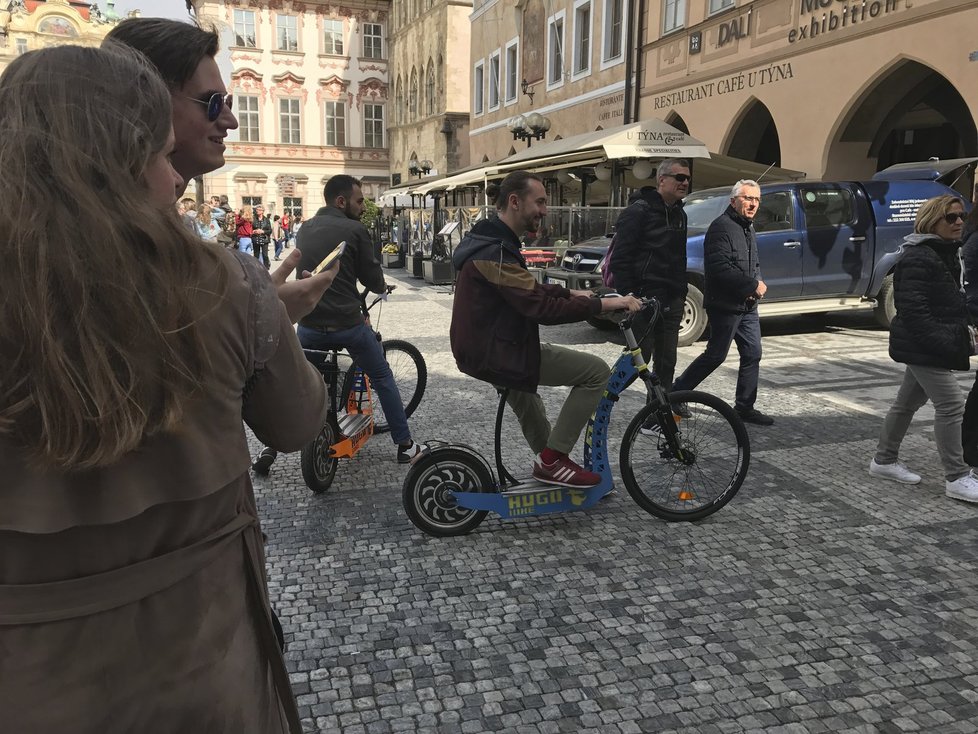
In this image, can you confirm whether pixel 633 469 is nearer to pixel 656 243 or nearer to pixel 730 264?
pixel 656 243

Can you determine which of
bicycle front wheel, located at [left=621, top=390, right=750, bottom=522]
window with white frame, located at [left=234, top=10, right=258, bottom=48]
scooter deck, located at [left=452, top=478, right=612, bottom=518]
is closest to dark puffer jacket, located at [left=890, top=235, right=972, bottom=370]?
bicycle front wheel, located at [left=621, top=390, right=750, bottom=522]

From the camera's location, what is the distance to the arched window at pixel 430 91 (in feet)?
131

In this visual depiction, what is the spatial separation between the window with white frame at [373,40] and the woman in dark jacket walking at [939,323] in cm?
5193

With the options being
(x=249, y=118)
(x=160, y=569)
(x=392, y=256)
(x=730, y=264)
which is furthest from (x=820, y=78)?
(x=249, y=118)

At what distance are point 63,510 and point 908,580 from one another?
3629mm

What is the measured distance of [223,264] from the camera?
1068 mm

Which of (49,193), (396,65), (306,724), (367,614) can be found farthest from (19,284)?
(396,65)

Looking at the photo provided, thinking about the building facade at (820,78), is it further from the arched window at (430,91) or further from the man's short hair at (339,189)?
the arched window at (430,91)

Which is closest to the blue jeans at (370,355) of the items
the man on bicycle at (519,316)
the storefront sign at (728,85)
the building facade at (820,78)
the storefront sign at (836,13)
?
the man on bicycle at (519,316)

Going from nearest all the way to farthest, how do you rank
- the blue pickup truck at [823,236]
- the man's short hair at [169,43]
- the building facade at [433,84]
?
the man's short hair at [169,43] → the blue pickup truck at [823,236] → the building facade at [433,84]

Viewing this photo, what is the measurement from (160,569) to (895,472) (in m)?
4.79

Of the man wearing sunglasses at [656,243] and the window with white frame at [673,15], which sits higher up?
the window with white frame at [673,15]

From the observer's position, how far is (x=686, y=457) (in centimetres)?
408

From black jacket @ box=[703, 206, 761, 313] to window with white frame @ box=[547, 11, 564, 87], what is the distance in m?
19.3
